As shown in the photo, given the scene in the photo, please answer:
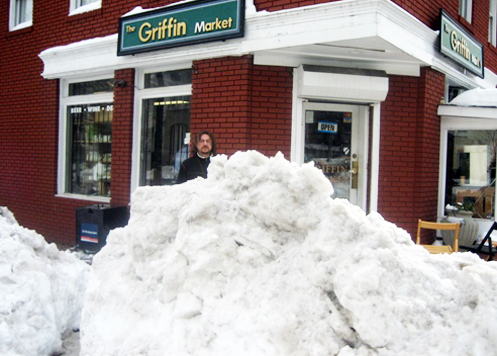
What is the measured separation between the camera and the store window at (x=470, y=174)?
7590mm

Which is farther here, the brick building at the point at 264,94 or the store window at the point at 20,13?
the store window at the point at 20,13

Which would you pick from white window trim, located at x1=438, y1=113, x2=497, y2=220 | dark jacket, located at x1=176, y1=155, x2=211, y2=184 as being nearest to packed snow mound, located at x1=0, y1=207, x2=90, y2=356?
dark jacket, located at x1=176, y1=155, x2=211, y2=184

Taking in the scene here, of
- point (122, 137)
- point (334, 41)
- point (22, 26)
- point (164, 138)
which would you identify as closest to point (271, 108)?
point (334, 41)

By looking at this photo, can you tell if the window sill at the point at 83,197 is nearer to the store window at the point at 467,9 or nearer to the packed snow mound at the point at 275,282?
the packed snow mound at the point at 275,282

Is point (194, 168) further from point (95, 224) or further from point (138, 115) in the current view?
point (138, 115)

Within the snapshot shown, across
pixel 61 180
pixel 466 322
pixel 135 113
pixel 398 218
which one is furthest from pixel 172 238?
pixel 61 180

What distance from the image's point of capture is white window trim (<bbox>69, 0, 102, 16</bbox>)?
332 inches

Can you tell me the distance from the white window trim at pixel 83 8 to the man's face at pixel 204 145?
4.48 m

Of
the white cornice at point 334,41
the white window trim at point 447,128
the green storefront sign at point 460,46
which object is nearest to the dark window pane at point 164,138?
the white cornice at point 334,41

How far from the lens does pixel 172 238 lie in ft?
9.40

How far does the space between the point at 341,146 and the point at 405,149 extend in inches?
35.7

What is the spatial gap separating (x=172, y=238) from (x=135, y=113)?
5.37 m

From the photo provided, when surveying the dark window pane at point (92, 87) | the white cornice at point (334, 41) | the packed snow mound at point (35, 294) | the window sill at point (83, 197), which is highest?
the white cornice at point (334, 41)

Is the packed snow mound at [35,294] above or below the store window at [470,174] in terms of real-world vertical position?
below
